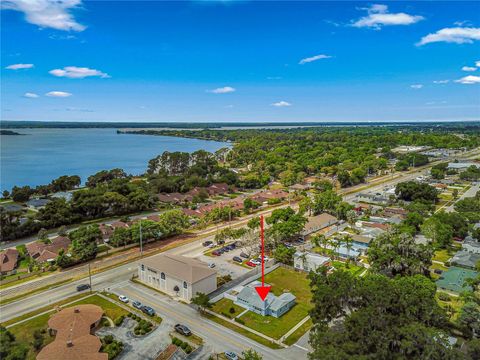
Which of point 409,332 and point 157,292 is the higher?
point 409,332

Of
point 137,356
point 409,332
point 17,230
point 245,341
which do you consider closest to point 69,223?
point 17,230

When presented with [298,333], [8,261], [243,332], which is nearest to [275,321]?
[298,333]

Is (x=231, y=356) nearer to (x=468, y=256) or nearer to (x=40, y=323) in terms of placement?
(x=40, y=323)

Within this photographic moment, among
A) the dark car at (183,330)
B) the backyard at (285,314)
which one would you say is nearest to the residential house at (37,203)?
the backyard at (285,314)

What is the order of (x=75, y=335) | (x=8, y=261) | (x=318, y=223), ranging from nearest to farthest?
(x=75, y=335), (x=8, y=261), (x=318, y=223)

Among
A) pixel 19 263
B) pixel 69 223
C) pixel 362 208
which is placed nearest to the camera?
pixel 19 263

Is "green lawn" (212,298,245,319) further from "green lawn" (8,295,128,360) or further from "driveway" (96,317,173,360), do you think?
"green lawn" (8,295,128,360)

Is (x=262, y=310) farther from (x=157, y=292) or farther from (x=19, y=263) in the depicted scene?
(x=19, y=263)
